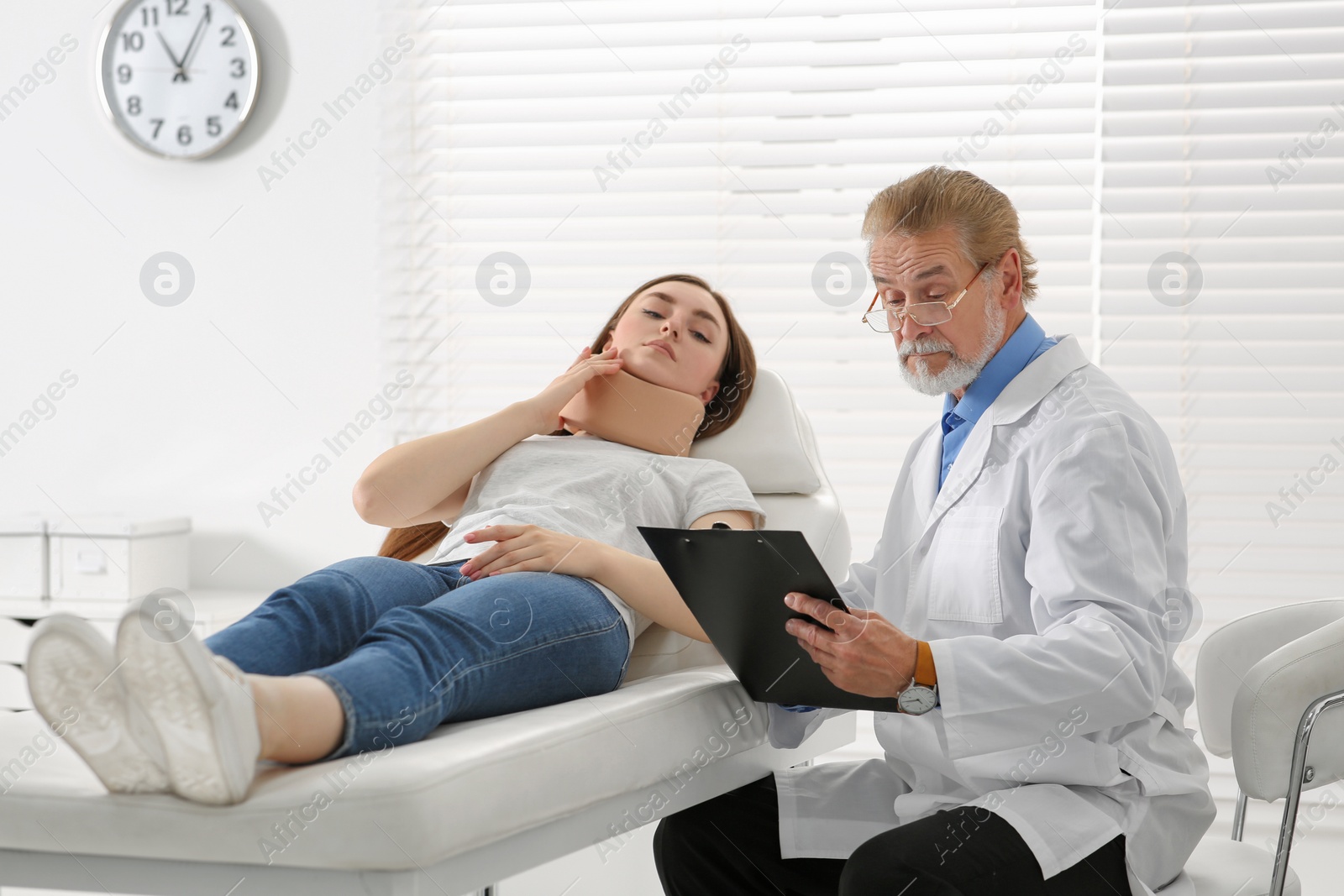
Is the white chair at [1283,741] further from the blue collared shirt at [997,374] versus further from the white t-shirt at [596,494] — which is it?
the white t-shirt at [596,494]

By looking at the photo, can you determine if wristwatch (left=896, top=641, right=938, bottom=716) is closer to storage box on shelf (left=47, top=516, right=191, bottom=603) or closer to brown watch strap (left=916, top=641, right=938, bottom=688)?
brown watch strap (left=916, top=641, right=938, bottom=688)

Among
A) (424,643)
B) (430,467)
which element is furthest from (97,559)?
(424,643)

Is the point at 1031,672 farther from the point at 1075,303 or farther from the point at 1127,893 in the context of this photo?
the point at 1075,303

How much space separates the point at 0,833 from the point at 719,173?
75.4 inches

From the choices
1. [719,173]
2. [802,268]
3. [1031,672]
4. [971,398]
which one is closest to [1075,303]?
[802,268]

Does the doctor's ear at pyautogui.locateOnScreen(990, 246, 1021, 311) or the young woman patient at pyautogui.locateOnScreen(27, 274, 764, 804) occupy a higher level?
the doctor's ear at pyautogui.locateOnScreen(990, 246, 1021, 311)

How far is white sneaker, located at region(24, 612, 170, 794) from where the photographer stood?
2.80 feet

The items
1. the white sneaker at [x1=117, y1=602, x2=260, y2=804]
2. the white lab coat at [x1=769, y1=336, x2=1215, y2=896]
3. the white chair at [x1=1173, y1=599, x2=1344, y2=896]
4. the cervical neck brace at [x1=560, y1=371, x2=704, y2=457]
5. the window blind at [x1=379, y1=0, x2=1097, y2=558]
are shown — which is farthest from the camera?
the window blind at [x1=379, y1=0, x2=1097, y2=558]

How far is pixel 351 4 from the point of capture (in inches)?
103

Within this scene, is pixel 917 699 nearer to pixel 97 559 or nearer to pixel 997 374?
pixel 997 374

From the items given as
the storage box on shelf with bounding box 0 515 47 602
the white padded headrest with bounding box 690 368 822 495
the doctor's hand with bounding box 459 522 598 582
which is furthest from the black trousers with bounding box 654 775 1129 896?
the storage box on shelf with bounding box 0 515 47 602

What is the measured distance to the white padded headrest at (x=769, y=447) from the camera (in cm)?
179

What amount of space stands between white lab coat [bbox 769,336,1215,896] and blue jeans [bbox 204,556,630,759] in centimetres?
26

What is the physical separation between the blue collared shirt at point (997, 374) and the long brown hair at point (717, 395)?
492mm
